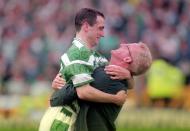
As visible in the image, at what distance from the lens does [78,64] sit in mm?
8805

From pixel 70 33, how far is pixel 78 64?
1333cm

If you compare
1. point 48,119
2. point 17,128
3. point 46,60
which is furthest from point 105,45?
point 48,119

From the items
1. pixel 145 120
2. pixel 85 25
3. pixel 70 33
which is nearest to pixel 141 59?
pixel 85 25

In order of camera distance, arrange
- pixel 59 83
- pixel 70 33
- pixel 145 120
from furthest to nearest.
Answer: pixel 70 33 < pixel 145 120 < pixel 59 83

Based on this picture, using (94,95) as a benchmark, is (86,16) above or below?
above

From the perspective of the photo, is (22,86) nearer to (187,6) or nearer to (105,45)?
(105,45)

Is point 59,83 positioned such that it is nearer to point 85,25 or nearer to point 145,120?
point 85,25

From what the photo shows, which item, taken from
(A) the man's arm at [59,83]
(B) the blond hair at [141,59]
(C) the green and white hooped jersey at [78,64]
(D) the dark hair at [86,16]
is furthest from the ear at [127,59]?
(A) the man's arm at [59,83]

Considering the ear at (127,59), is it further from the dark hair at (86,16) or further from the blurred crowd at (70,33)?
the blurred crowd at (70,33)

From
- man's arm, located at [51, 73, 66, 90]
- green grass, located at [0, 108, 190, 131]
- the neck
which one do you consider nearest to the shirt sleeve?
the neck

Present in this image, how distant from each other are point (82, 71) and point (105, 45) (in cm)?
1183

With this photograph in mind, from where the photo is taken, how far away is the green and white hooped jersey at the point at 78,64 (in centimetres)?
880

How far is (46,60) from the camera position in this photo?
70.7 ft

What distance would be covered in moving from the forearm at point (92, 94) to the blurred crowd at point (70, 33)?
11214 millimetres
